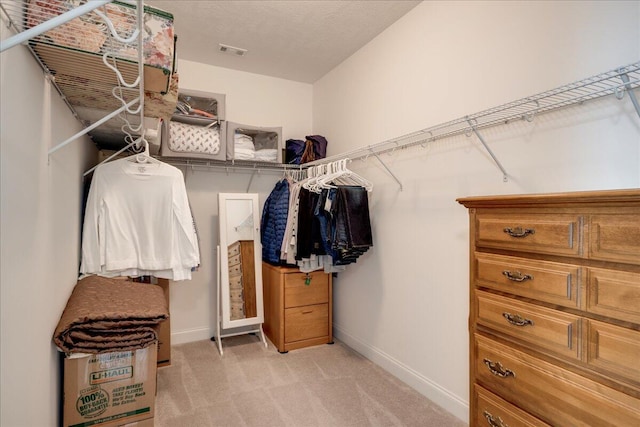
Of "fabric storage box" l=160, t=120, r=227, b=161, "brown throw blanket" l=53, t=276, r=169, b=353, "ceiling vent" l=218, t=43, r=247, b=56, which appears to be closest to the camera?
"brown throw blanket" l=53, t=276, r=169, b=353

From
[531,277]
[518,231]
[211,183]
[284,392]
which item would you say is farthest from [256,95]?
[531,277]

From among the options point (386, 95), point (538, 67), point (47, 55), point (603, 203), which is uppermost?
point (386, 95)

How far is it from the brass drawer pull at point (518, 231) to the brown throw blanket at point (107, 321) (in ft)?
5.23

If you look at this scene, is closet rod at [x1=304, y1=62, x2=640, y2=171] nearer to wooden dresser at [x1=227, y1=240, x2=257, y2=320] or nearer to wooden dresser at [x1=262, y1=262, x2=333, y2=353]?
wooden dresser at [x1=262, y1=262, x2=333, y2=353]

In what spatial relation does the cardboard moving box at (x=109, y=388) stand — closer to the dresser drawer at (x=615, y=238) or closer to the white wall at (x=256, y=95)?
the dresser drawer at (x=615, y=238)

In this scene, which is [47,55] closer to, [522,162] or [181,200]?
[181,200]

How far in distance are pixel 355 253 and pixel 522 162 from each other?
53.6 inches

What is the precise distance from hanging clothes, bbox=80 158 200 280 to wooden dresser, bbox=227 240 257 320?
851 mm

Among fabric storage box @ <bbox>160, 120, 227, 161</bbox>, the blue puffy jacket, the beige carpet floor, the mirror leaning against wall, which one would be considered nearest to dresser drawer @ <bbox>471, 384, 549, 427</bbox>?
the beige carpet floor

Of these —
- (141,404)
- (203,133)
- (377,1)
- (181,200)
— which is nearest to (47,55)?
(181,200)

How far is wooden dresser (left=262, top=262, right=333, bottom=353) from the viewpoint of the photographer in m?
3.01

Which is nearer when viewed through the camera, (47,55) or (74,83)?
(47,55)

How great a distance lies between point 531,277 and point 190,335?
10.0 feet

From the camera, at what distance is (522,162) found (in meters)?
1.72
